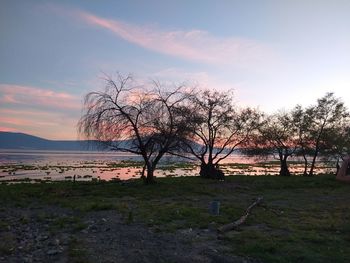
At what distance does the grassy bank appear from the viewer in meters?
11.1

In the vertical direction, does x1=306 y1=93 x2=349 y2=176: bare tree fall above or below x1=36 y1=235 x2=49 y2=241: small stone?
above

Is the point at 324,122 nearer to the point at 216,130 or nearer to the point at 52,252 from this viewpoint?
the point at 216,130

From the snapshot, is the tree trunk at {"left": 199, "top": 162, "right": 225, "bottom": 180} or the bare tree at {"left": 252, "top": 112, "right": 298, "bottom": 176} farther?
the bare tree at {"left": 252, "top": 112, "right": 298, "bottom": 176}

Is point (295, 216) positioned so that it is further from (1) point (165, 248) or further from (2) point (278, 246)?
(1) point (165, 248)

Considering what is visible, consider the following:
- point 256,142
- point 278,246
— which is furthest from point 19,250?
point 256,142

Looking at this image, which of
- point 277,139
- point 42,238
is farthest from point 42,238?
point 277,139

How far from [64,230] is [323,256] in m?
8.46

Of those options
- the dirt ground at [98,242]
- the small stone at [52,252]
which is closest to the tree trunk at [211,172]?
the dirt ground at [98,242]

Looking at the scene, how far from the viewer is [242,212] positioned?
17.4 m

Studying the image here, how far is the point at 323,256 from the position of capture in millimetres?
10484

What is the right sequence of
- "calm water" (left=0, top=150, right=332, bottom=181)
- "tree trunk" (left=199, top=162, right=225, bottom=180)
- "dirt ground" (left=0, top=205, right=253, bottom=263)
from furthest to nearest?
"calm water" (left=0, top=150, right=332, bottom=181) → "tree trunk" (left=199, top=162, right=225, bottom=180) → "dirt ground" (left=0, top=205, right=253, bottom=263)

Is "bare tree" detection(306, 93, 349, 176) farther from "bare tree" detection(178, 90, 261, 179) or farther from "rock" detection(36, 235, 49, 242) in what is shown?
"rock" detection(36, 235, 49, 242)

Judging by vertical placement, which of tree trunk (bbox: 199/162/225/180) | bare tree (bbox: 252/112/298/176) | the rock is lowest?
the rock

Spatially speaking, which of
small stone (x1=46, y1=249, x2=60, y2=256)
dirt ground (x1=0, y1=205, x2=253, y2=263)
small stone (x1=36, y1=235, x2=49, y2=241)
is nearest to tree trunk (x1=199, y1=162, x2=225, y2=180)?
dirt ground (x1=0, y1=205, x2=253, y2=263)
